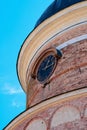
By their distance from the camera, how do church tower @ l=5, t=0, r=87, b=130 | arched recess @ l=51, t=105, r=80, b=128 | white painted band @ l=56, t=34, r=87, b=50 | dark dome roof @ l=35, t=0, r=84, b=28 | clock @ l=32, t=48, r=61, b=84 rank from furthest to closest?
dark dome roof @ l=35, t=0, r=84, b=28
clock @ l=32, t=48, r=61, b=84
white painted band @ l=56, t=34, r=87, b=50
church tower @ l=5, t=0, r=87, b=130
arched recess @ l=51, t=105, r=80, b=128

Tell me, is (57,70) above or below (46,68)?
below

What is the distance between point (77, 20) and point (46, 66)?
1939mm

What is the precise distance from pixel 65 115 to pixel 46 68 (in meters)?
2.76

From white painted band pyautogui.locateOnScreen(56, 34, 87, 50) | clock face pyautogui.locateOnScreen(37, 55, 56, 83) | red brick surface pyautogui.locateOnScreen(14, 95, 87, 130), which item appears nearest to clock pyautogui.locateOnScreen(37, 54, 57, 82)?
clock face pyautogui.locateOnScreen(37, 55, 56, 83)

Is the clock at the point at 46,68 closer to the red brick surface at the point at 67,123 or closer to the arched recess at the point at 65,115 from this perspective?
the red brick surface at the point at 67,123

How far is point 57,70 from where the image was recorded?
11297mm

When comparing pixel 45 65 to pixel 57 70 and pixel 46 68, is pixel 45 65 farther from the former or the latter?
pixel 57 70

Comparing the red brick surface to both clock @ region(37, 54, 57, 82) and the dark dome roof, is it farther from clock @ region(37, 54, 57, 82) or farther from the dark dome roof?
the dark dome roof

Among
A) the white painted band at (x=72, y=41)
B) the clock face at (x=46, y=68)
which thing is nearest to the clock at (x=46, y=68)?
the clock face at (x=46, y=68)

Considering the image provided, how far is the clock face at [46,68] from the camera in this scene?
38.0 feet

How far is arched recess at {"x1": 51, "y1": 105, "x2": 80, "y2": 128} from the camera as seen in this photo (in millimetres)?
9234

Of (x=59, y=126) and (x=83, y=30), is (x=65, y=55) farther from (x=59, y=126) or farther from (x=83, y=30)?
(x=59, y=126)

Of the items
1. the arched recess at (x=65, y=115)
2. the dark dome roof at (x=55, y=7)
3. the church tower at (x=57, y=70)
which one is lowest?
the arched recess at (x=65, y=115)

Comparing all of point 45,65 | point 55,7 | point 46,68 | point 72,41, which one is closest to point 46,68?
point 46,68
